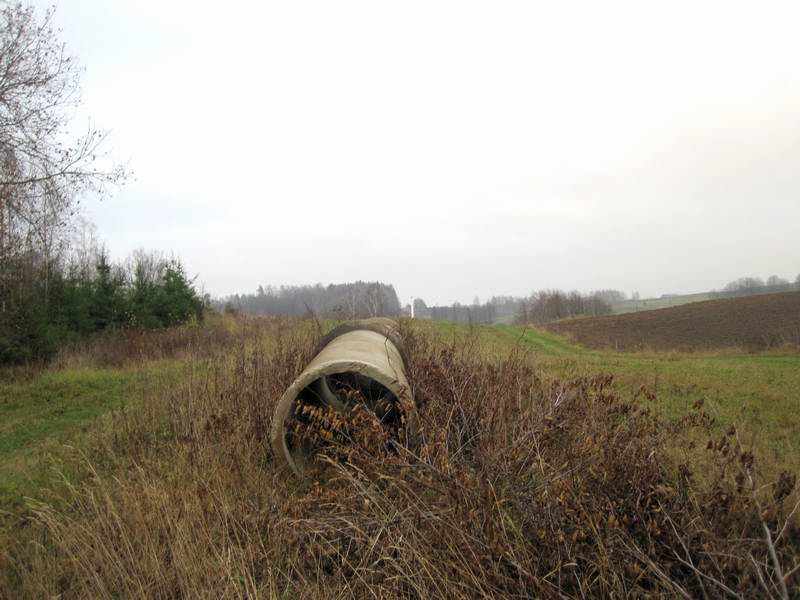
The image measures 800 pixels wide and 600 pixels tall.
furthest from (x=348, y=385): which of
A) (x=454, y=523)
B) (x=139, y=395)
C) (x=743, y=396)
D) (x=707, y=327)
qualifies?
(x=707, y=327)

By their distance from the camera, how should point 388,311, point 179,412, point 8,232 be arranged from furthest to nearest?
point 8,232, point 388,311, point 179,412

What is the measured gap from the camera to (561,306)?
224 ft

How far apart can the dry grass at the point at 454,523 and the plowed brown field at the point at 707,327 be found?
78.5ft

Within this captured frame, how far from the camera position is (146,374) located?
11.5 m

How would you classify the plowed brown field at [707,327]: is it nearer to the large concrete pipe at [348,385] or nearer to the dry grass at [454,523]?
the large concrete pipe at [348,385]

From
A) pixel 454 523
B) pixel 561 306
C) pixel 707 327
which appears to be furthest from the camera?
pixel 561 306

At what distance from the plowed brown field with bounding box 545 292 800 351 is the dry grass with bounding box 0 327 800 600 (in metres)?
23.9

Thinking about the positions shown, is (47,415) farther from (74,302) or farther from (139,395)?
(74,302)

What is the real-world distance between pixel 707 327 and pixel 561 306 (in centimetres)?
3434

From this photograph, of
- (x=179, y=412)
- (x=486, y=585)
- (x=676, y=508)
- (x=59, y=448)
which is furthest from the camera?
(x=59, y=448)

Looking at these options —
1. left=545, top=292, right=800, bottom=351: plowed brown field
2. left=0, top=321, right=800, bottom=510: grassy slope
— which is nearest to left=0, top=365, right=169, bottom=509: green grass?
left=0, top=321, right=800, bottom=510: grassy slope

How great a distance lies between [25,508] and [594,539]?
17.7 ft

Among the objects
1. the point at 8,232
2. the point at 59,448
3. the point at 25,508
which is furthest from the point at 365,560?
the point at 8,232

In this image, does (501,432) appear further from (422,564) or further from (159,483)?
(159,483)
